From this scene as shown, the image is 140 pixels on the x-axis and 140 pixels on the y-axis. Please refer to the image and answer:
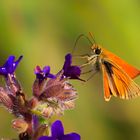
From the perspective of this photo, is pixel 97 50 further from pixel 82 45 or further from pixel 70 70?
pixel 82 45

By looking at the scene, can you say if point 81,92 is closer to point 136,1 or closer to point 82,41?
point 82,41

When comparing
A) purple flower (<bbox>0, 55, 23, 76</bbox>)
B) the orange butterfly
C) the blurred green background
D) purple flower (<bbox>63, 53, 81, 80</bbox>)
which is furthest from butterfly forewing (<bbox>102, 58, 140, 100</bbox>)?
the blurred green background

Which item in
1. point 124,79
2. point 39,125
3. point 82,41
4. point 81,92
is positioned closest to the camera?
point 39,125

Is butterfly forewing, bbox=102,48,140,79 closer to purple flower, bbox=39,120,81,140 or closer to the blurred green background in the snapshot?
purple flower, bbox=39,120,81,140

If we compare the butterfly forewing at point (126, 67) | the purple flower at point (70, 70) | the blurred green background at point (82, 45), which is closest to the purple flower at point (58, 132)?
the purple flower at point (70, 70)

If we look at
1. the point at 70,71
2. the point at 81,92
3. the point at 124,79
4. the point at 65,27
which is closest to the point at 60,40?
the point at 65,27

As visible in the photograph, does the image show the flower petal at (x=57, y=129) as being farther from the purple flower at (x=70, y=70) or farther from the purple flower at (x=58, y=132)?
the purple flower at (x=70, y=70)

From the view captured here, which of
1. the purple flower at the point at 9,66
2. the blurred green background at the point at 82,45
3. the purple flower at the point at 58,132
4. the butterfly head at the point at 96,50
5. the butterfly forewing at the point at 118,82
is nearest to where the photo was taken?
the purple flower at the point at 58,132
